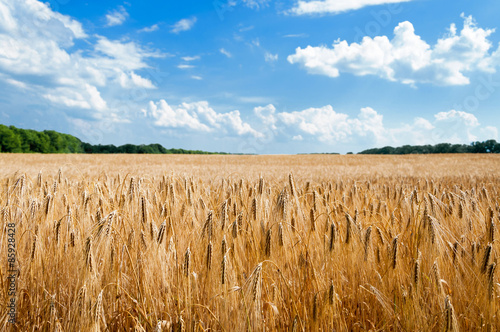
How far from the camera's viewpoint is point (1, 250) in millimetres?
2180

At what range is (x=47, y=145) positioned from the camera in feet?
247

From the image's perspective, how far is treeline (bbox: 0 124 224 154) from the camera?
216 feet

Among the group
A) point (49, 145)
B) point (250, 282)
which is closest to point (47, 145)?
point (49, 145)

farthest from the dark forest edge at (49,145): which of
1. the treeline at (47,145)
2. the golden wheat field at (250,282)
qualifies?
the golden wheat field at (250,282)

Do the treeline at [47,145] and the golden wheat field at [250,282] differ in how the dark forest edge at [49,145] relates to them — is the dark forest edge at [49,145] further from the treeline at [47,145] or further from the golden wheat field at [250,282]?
the golden wheat field at [250,282]

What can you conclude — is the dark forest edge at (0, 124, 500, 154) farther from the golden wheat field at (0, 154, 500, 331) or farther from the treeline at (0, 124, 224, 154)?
the golden wheat field at (0, 154, 500, 331)

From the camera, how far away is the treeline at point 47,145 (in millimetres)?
65750

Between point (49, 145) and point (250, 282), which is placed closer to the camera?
point (250, 282)

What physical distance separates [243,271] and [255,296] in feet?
2.53

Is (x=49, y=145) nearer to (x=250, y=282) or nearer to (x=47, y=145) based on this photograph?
(x=47, y=145)

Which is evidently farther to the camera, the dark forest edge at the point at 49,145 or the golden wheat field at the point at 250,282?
the dark forest edge at the point at 49,145

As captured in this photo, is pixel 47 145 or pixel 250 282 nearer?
pixel 250 282

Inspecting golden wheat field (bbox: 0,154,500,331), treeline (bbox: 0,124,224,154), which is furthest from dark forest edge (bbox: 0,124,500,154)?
golden wheat field (bbox: 0,154,500,331)

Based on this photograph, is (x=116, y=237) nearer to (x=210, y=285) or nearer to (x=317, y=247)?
(x=210, y=285)
